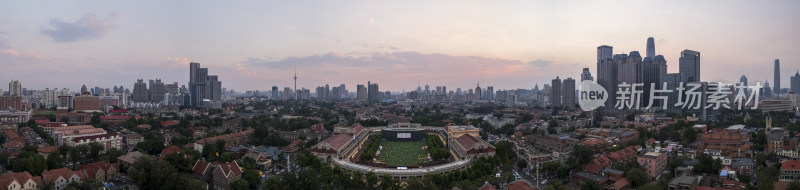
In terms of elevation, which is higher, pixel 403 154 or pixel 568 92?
pixel 568 92

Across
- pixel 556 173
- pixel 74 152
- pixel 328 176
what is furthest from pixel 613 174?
pixel 74 152

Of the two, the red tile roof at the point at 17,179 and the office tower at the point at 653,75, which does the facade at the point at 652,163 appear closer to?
the red tile roof at the point at 17,179

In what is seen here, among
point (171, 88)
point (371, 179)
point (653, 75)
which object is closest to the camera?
point (371, 179)

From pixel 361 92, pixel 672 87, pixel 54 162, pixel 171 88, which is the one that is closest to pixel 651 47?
pixel 672 87

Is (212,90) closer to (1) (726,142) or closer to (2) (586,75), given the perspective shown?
(2) (586,75)

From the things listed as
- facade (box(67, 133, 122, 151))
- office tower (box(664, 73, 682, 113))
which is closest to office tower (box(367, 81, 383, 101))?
office tower (box(664, 73, 682, 113))

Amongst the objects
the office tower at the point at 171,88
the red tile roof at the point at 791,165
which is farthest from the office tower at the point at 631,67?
the office tower at the point at 171,88
